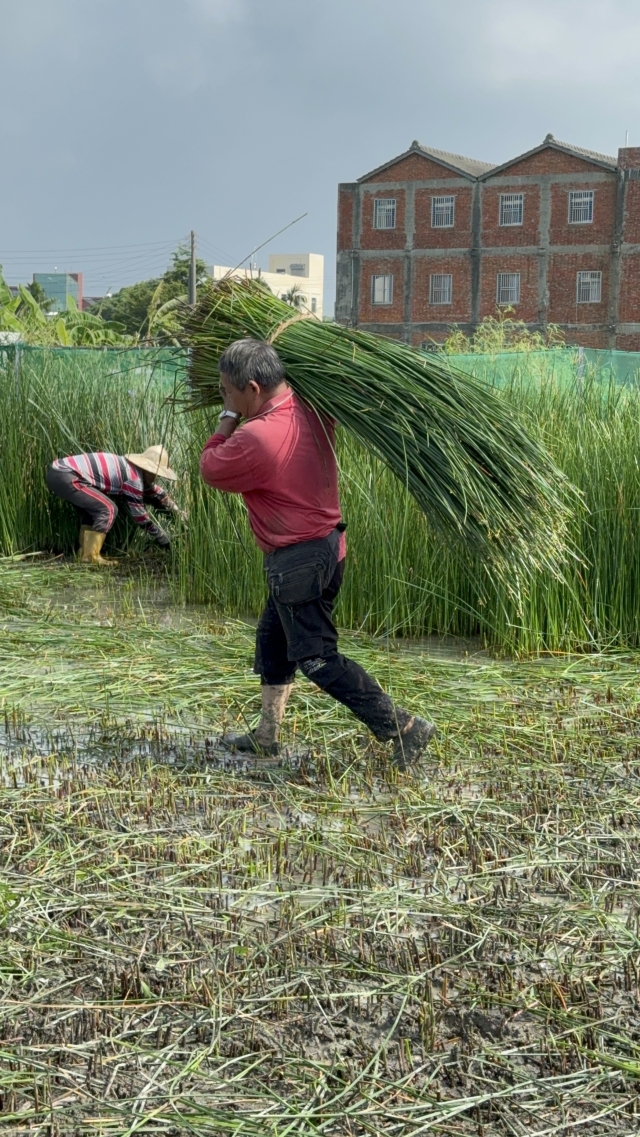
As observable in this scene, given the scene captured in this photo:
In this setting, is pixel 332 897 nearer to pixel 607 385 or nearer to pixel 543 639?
pixel 543 639

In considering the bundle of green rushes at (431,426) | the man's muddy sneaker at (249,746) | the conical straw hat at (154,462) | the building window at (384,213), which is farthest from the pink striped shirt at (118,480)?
the building window at (384,213)

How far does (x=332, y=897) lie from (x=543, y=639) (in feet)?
11.5

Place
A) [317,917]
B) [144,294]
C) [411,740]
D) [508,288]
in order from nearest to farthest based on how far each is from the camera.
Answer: [317,917], [411,740], [508,288], [144,294]

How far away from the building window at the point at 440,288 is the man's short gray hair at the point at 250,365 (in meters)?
42.5

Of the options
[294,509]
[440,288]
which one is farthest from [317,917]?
[440,288]

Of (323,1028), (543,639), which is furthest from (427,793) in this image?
(543,639)

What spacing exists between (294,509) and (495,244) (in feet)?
138

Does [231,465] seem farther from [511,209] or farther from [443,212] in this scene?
[443,212]

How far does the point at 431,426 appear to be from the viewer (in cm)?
468

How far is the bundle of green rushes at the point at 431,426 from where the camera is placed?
467cm

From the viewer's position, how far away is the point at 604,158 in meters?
43.2

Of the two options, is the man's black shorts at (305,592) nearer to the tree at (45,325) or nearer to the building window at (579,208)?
the tree at (45,325)

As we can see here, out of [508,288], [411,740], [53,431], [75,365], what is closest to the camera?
[411,740]

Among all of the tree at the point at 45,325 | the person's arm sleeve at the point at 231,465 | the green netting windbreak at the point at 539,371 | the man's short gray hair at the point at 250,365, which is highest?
the tree at the point at 45,325
